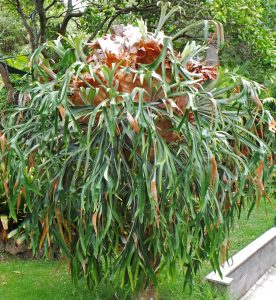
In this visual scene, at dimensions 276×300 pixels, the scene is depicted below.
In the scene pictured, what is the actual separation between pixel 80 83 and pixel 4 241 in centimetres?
281

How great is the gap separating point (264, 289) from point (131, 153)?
282cm

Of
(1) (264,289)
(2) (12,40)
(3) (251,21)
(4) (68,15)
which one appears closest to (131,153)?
(1) (264,289)

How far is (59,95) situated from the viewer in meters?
2.19

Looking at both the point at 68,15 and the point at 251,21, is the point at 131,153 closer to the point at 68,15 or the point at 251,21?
the point at 251,21

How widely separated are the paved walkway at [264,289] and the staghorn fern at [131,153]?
1.75 metres

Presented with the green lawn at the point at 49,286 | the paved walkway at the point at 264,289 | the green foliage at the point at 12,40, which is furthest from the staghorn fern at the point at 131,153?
the green foliage at the point at 12,40

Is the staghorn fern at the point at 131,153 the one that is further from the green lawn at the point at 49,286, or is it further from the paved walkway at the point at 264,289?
the paved walkway at the point at 264,289

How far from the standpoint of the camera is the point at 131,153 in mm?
2307

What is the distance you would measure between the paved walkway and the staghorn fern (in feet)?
5.73

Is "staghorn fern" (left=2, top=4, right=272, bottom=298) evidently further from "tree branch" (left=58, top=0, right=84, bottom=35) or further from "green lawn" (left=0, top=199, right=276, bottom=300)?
"tree branch" (left=58, top=0, right=84, bottom=35)

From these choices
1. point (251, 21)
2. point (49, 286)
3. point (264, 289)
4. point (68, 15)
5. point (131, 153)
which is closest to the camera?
point (131, 153)

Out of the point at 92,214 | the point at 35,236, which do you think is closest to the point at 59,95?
the point at 92,214

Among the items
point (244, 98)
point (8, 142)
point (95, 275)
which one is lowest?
point (95, 275)

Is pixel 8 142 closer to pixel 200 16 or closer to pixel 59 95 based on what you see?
pixel 59 95
